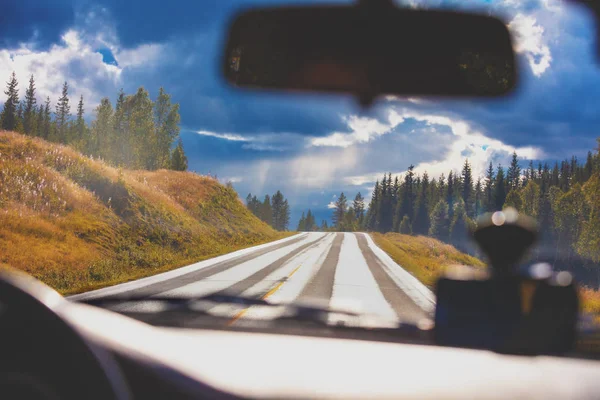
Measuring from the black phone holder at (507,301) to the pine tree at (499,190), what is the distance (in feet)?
4.11

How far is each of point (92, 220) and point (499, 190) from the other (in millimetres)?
18326

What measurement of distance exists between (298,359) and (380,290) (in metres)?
4.39

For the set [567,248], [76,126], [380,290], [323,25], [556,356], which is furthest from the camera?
[76,126]

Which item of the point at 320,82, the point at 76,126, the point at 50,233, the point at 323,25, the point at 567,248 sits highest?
the point at 76,126

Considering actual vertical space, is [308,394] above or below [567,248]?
below

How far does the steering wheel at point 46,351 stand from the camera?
1.58m

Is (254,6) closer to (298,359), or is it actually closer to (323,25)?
(323,25)

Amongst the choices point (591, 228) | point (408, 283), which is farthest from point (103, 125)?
point (591, 228)

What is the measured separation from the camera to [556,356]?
8.04ft

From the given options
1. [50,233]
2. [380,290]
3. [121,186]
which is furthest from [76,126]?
[380,290]

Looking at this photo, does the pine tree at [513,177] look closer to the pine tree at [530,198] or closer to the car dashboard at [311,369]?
the pine tree at [530,198]

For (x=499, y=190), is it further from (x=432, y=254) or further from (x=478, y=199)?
(x=432, y=254)

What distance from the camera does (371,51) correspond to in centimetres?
295

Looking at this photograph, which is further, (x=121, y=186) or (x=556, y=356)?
(x=121, y=186)
